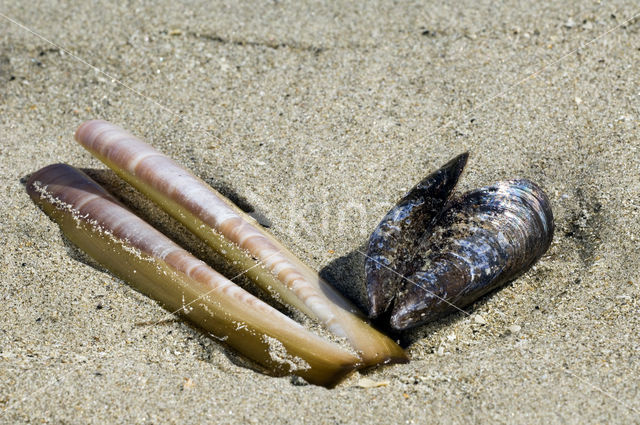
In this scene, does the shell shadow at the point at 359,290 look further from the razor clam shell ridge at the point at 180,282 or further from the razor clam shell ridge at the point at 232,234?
the razor clam shell ridge at the point at 180,282

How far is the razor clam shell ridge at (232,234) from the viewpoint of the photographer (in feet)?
9.05

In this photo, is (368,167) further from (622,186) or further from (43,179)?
(43,179)

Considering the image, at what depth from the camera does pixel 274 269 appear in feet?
9.64

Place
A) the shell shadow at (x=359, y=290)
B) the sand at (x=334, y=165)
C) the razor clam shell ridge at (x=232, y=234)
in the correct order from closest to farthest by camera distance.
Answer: the sand at (x=334, y=165) < the razor clam shell ridge at (x=232, y=234) < the shell shadow at (x=359, y=290)

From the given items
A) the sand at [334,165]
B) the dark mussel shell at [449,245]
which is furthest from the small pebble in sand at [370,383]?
the dark mussel shell at [449,245]

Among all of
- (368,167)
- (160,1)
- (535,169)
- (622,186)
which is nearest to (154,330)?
(368,167)

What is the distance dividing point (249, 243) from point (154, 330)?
559 mm

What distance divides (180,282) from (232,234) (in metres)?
0.33

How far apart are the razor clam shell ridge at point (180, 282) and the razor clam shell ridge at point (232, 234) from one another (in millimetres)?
120

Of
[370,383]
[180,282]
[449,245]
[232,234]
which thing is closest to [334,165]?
[232,234]

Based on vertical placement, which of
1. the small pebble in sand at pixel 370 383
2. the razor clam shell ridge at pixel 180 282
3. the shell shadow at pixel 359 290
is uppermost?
the razor clam shell ridge at pixel 180 282

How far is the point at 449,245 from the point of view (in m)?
2.87

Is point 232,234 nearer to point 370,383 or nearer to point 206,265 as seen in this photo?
point 206,265

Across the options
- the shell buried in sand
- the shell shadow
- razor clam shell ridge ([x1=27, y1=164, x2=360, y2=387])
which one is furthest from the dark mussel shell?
razor clam shell ridge ([x1=27, y1=164, x2=360, y2=387])
